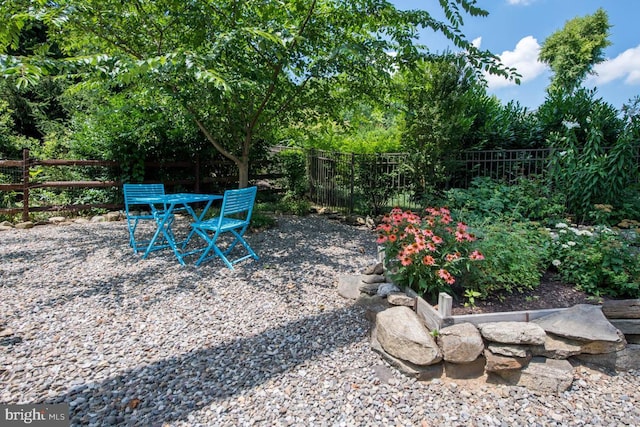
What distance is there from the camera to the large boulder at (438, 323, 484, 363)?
2029 millimetres

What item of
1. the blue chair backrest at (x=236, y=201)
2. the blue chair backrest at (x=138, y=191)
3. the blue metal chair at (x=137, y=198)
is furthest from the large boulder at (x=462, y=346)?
the blue chair backrest at (x=138, y=191)

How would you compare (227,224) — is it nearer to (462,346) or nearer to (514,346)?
(462,346)

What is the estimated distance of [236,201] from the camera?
3934 millimetres

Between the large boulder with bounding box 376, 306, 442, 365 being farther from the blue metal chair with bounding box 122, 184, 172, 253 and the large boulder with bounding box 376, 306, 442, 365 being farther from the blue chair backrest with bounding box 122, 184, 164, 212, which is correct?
the blue chair backrest with bounding box 122, 184, 164, 212

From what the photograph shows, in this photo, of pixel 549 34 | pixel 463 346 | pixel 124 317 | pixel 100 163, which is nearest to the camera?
pixel 463 346

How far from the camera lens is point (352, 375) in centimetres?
204

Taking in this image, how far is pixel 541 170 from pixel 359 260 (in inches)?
136

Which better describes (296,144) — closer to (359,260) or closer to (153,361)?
(359,260)

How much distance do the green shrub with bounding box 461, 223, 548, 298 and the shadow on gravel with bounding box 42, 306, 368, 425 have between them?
34.9 inches

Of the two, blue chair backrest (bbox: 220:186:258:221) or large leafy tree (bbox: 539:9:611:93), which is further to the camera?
large leafy tree (bbox: 539:9:611:93)

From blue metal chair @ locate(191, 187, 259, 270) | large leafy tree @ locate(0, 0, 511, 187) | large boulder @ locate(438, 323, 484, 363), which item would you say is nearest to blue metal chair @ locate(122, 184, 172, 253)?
blue metal chair @ locate(191, 187, 259, 270)

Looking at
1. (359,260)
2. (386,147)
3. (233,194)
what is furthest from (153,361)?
(386,147)

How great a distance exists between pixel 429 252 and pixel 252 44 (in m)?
3.47

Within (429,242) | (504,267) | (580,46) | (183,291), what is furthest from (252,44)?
(580,46)
